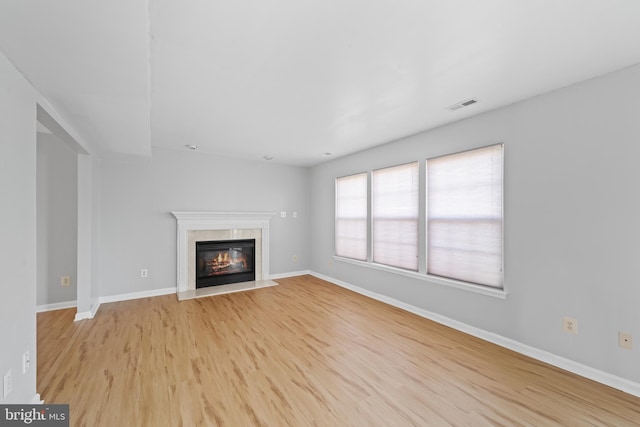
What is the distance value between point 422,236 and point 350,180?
6.15 ft

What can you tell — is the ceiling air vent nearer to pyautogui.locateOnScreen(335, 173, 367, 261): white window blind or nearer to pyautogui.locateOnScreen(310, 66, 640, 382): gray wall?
pyautogui.locateOnScreen(310, 66, 640, 382): gray wall

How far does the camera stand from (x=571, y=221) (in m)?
2.33

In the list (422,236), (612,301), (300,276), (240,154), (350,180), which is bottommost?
(300,276)

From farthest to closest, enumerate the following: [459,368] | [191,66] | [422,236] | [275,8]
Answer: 1. [422,236]
2. [459,368]
3. [191,66]
4. [275,8]

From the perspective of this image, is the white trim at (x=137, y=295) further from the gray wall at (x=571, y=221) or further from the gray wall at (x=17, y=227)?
the gray wall at (x=571, y=221)

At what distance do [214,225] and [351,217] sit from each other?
261 cm

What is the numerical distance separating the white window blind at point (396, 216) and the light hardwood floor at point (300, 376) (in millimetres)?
931

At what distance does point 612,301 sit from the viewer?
212 centimetres

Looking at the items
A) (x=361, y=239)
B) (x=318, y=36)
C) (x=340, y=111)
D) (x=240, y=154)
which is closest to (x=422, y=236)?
(x=361, y=239)

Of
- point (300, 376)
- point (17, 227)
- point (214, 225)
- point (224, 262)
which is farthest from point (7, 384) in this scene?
point (224, 262)

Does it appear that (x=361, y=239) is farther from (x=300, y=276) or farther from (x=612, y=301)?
(x=612, y=301)

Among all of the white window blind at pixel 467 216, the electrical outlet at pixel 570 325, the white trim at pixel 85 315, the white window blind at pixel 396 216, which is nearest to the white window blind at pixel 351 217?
the white window blind at pixel 396 216

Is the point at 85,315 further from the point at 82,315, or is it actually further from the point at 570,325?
the point at 570,325

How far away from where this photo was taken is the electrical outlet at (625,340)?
2033 mm
